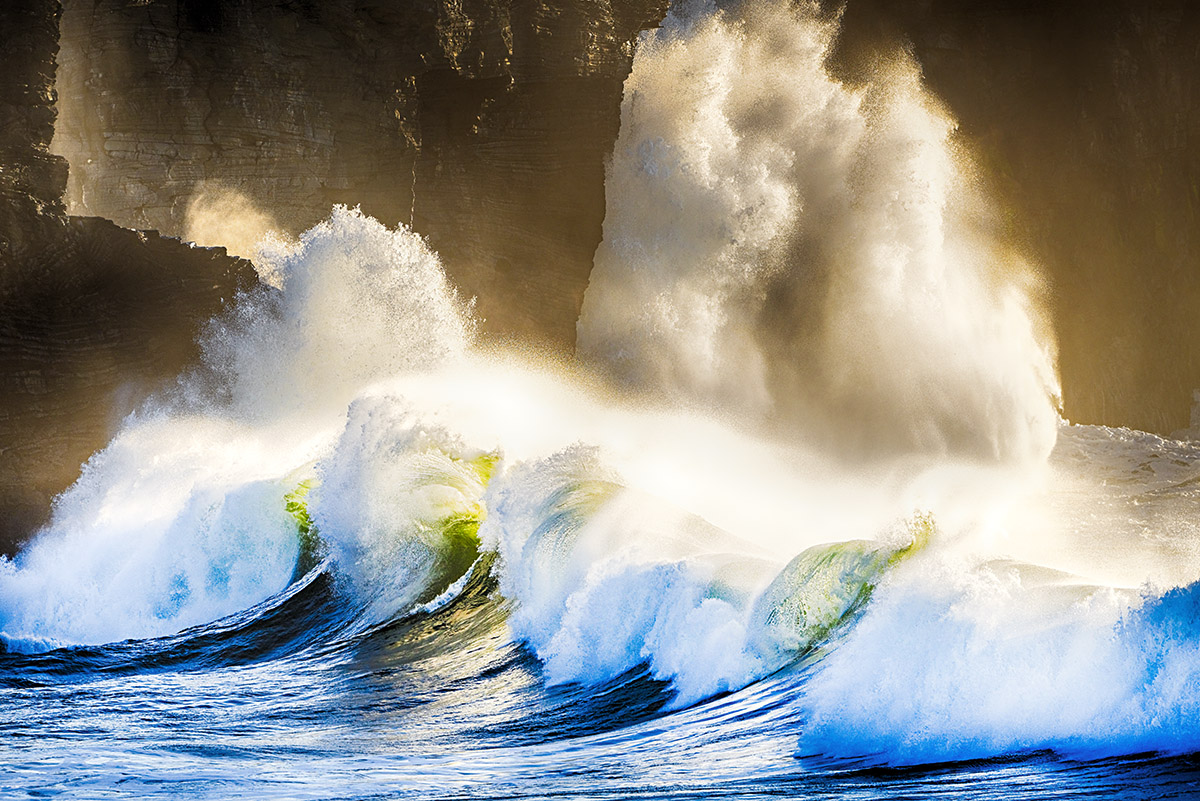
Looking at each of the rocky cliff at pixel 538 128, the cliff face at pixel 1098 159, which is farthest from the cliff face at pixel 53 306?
the cliff face at pixel 1098 159

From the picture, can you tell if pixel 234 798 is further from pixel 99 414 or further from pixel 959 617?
pixel 99 414

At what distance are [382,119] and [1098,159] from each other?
42.4 ft

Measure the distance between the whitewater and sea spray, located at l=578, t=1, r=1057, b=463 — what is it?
0.18ft

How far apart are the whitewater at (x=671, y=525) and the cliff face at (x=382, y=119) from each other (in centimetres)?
75

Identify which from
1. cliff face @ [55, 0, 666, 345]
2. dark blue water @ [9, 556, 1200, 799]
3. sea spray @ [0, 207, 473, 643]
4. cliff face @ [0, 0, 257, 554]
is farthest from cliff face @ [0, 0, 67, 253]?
dark blue water @ [9, 556, 1200, 799]

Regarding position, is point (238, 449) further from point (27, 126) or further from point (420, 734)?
point (420, 734)

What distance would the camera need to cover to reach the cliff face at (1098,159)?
20094 mm

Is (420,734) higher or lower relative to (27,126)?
lower

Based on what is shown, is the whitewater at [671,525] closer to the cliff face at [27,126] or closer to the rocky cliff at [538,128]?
the rocky cliff at [538,128]

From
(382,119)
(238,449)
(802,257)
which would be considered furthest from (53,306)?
(802,257)

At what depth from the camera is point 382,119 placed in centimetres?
1738

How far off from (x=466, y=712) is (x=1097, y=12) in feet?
63.1

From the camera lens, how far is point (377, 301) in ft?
49.1

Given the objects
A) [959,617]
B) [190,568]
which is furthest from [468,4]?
[959,617]
